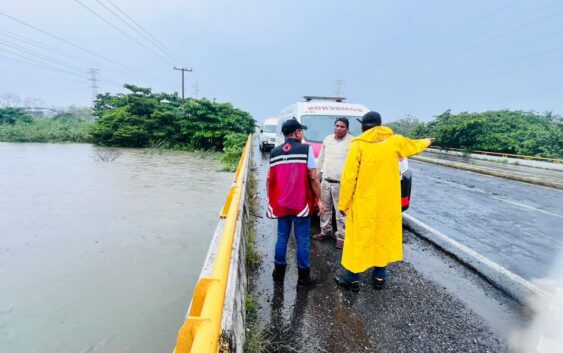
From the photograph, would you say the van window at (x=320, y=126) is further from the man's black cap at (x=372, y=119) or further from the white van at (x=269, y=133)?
the white van at (x=269, y=133)

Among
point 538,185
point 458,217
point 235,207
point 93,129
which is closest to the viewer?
point 235,207

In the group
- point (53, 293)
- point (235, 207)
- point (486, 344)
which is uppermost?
point (235, 207)

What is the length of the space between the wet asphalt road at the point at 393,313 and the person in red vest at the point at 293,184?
0.60 meters

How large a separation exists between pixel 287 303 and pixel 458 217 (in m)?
4.92

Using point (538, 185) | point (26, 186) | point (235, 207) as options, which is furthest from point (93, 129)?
point (538, 185)

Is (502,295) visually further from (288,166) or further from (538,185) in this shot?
(538,185)

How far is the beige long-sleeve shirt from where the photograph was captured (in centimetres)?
399

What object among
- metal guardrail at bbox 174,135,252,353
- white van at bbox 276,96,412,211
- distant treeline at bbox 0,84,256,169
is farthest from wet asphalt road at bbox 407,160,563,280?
distant treeline at bbox 0,84,256,169

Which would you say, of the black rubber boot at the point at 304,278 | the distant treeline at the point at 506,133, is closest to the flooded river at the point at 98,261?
the black rubber boot at the point at 304,278

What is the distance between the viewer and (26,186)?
28.6 ft

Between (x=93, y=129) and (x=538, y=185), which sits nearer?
(x=538, y=185)

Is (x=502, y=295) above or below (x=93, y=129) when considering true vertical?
below

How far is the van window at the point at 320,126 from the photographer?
5766 millimetres

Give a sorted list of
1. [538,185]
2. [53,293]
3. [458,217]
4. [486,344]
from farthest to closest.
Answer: [538,185] < [458,217] < [53,293] < [486,344]
